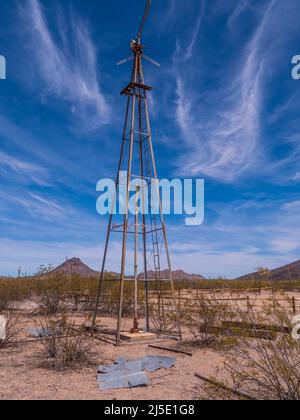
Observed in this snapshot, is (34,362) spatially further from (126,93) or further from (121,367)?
(126,93)

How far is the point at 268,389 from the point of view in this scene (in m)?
6.53

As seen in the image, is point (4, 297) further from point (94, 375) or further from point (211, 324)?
point (94, 375)

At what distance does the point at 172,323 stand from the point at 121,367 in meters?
7.07

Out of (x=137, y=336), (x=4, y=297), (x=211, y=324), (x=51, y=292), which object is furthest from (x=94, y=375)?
(x=51, y=292)

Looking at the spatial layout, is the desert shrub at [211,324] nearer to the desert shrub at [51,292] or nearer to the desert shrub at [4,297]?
the desert shrub at [51,292]

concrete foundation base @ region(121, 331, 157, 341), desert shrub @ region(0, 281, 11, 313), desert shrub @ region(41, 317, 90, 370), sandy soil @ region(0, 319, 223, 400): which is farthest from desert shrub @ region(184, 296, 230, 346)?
desert shrub @ region(0, 281, 11, 313)

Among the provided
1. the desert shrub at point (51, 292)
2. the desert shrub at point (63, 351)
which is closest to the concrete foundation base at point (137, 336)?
the desert shrub at point (63, 351)

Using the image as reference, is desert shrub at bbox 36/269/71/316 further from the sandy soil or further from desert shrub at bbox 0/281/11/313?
the sandy soil

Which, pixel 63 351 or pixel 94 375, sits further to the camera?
pixel 63 351

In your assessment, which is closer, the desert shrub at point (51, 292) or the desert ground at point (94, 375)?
the desert ground at point (94, 375)

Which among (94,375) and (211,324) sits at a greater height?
Answer: (211,324)

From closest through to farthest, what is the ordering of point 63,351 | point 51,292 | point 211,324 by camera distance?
1. point 63,351
2. point 211,324
3. point 51,292

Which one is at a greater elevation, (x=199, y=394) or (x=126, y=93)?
(x=126, y=93)
